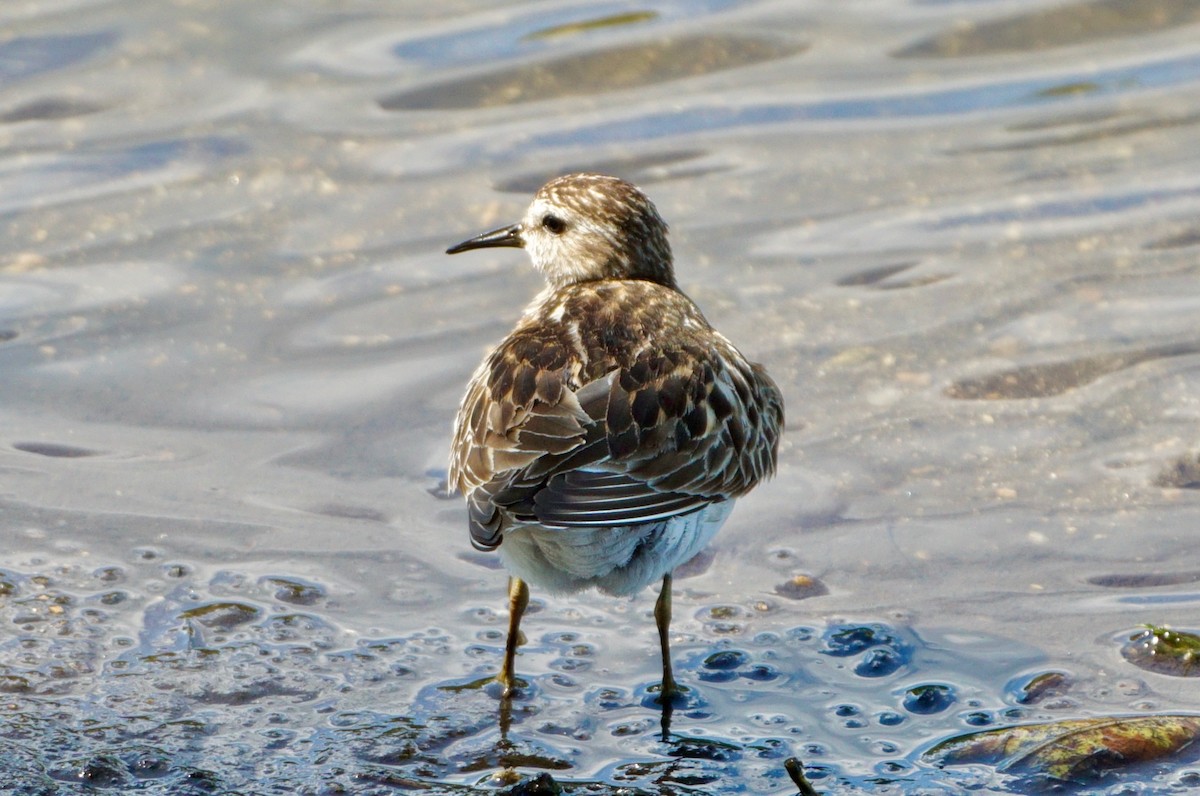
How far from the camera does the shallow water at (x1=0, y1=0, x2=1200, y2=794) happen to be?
4910 mm

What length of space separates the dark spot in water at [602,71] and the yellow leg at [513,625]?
4.87 m

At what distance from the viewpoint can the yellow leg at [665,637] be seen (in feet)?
16.6

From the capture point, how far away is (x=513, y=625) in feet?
17.3

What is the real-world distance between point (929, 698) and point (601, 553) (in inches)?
46.9

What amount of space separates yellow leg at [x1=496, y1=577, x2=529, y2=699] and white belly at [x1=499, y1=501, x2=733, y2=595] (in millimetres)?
318

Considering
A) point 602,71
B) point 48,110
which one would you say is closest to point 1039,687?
point 602,71

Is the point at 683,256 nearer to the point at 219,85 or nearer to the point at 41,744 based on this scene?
the point at 219,85

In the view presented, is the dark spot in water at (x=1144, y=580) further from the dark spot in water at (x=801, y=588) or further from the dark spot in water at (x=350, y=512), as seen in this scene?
the dark spot in water at (x=350, y=512)

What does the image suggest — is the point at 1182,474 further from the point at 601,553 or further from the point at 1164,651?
the point at 601,553

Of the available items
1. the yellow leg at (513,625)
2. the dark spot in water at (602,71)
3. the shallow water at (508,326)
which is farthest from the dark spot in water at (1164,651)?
the dark spot in water at (602,71)

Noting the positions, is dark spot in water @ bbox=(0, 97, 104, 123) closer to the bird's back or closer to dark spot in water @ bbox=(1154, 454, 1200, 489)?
the bird's back

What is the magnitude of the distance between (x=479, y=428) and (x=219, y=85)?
531cm

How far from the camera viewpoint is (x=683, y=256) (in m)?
8.08

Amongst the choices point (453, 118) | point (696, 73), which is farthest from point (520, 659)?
point (696, 73)
